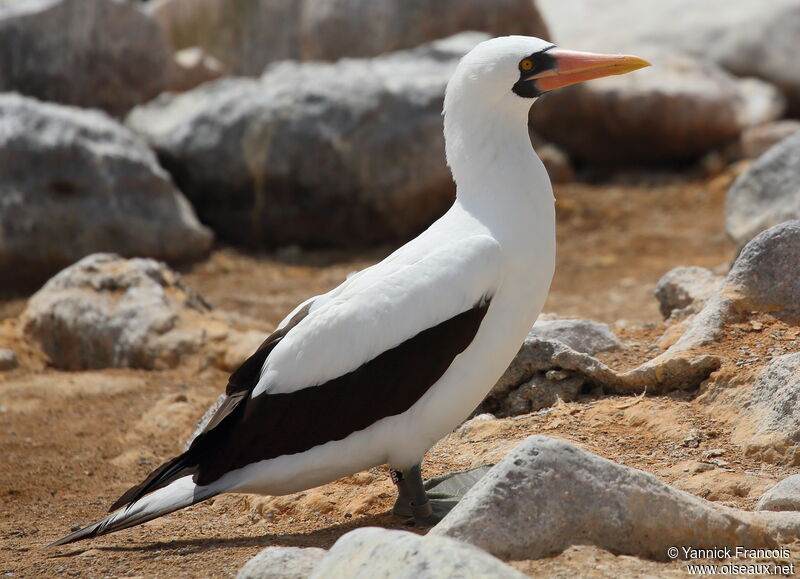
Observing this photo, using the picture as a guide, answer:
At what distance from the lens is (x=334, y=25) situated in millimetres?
15344

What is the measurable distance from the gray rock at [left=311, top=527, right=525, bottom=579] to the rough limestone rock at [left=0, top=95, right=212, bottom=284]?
26.4 feet

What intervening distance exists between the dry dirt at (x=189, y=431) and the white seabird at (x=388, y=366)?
26cm


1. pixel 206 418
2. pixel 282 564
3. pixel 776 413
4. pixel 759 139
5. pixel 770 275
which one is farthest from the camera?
pixel 759 139

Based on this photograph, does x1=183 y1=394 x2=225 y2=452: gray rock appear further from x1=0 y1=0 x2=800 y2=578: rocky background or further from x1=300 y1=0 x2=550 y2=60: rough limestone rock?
x1=300 y1=0 x2=550 y2=60: rough limestone rock

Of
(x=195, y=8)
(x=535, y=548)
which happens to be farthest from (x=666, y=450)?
(x=195, y=8)

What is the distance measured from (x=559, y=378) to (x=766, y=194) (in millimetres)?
4195

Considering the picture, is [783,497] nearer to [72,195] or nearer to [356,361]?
[356,361]

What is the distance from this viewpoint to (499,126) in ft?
16.6

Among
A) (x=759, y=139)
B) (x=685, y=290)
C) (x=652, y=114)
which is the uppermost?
(x=685, y=290)

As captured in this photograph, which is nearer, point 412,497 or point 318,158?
point 412,497

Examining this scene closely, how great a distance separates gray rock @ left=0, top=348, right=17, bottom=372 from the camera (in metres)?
8.18

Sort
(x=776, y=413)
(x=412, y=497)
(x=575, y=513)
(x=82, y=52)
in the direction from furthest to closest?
(x=82, y=52), (x=776, y=413), (x=412, y=497), (x=575, y=513)

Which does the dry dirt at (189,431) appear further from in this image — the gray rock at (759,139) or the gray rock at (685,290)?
the gray rock at (759,139)

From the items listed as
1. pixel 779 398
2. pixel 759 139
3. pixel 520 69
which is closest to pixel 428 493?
pixel 779 398
